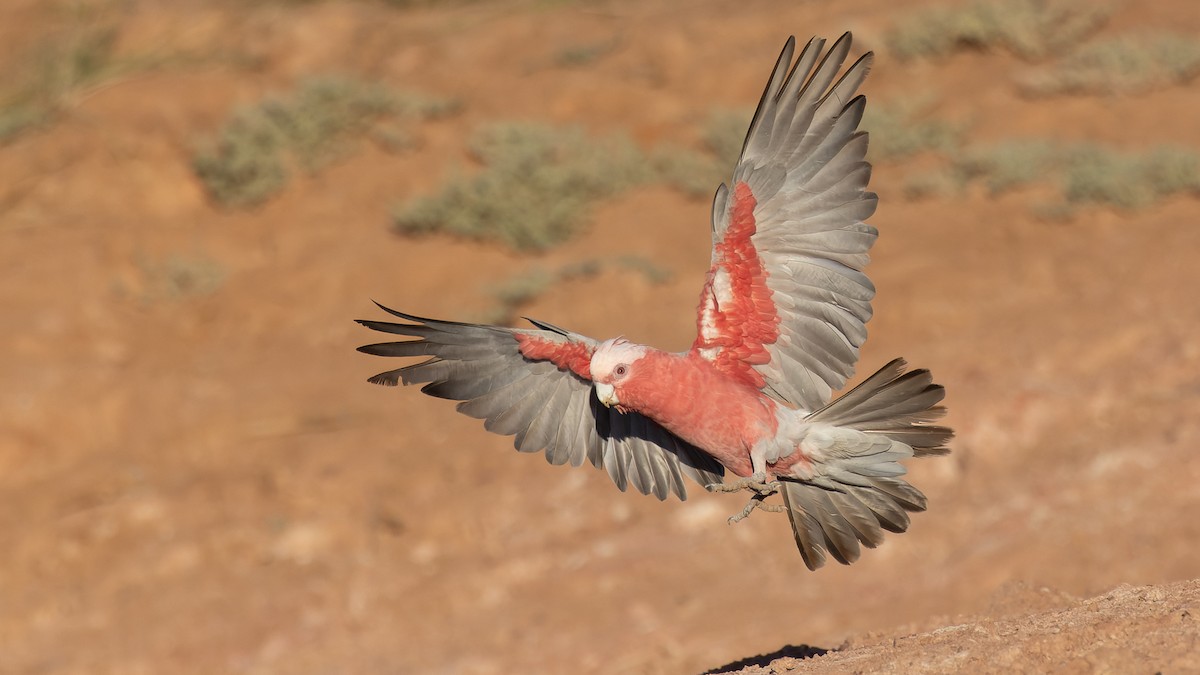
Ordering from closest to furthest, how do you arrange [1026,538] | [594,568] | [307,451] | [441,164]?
1. [1026,538]
2. [594,568]
3. [307,451]
4. [441,164]

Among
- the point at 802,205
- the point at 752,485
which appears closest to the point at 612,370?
the point at 752,485

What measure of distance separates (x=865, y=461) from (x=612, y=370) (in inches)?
52.2

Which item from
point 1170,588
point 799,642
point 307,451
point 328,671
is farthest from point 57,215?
point 1170,588

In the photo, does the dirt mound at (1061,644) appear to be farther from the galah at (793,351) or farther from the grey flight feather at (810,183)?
the grey flight feather at (810,183)

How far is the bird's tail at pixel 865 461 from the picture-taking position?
627cm

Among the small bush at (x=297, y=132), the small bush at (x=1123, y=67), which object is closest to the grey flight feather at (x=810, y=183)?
the small bush at (x=1123, y=67)

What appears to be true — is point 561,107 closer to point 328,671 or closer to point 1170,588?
point 328,671

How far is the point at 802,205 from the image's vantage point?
652 cm

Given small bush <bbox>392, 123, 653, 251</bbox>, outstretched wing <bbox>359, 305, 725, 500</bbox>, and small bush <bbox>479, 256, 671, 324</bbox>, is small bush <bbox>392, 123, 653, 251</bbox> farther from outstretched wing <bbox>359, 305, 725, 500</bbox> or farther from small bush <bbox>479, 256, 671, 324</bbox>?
outstretched wing <bbox>359, 305, 725, 500</bbox>

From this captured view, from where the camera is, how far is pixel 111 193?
1631 cm

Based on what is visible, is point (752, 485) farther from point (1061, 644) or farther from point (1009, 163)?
point (1009, 163)

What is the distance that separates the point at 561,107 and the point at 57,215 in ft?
21.3

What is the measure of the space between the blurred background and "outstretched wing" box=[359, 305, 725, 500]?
4.88ft

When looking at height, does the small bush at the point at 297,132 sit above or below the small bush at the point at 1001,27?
below
